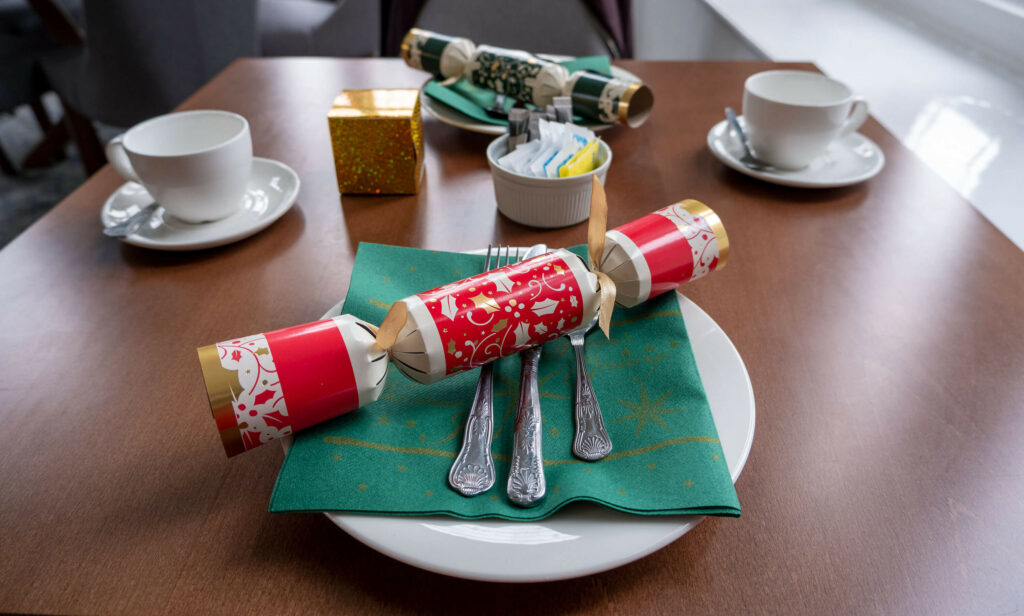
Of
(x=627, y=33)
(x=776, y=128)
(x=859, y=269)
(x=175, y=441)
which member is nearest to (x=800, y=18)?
(x=627, y=33)

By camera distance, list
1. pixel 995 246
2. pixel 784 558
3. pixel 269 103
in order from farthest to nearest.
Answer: pixel 269 103 < pixel 995 246 < pixel 784 558

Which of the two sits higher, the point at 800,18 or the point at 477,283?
the point at 477,283

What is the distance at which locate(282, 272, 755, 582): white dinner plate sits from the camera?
0.91 feet

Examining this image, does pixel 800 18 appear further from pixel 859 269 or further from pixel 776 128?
pixel 859 269

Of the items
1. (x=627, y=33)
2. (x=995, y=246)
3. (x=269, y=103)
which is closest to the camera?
(x=995, y=246)

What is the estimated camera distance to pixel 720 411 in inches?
13.9

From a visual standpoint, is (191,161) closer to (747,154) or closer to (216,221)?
(216,221)

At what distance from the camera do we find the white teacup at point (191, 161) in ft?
1.72

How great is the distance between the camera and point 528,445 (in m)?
0.33

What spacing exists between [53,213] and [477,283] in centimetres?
49

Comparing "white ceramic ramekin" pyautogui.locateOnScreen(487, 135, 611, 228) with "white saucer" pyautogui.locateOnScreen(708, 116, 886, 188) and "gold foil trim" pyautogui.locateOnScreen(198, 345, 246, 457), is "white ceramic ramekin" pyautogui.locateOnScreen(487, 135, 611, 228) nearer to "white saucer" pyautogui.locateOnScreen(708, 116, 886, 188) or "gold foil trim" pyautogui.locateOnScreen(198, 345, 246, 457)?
"white saucer" pyautogui.locateOnScreen(708, 116, 886, 188)

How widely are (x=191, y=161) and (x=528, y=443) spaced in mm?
383

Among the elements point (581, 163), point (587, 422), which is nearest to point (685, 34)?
point (581, 163)

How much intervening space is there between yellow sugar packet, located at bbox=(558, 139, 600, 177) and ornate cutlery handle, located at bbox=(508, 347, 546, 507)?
21cm
